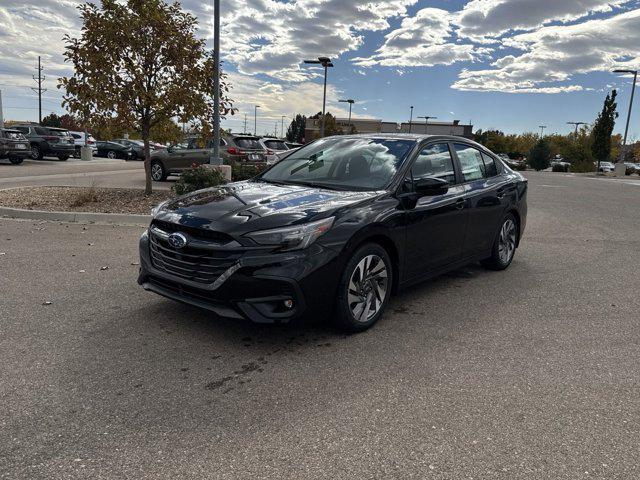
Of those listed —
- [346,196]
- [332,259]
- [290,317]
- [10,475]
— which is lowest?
[10,475]

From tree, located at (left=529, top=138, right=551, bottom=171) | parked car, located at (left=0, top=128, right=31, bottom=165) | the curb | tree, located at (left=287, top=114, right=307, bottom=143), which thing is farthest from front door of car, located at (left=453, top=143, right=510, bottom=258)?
tree, located at (left=287, top=114, right=307, bottom=143)

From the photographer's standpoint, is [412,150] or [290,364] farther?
[412,150]

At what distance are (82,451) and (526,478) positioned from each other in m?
2.19

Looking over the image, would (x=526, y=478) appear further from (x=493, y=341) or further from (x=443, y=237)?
(x=443, y=237)

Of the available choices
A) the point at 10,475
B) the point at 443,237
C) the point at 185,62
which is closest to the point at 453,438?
Result: the point at 10,475

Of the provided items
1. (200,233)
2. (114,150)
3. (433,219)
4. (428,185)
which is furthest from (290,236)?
(114,150)

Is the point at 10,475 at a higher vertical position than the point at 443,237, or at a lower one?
lower

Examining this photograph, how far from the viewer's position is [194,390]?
125 inches

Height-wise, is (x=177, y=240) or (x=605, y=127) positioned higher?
(x=605, y=127)

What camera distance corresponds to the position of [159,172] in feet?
55.4

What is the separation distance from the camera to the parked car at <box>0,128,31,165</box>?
21438 mm

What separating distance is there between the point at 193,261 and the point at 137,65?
26.6ft

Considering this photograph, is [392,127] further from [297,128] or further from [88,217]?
[88,217]

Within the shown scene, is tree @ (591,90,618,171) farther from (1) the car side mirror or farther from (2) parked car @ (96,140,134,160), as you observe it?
(1) the car side mirror
